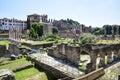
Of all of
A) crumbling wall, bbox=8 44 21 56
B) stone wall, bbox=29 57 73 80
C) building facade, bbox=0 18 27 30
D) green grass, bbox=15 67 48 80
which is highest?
building facade, bbox=0 18 27 30

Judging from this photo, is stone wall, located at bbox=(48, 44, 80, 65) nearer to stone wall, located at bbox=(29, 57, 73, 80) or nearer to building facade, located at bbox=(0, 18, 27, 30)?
stone wall, located at bbox=(29, 57, 73, 80)

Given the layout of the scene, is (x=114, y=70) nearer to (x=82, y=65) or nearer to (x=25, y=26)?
(x=82, y=65)

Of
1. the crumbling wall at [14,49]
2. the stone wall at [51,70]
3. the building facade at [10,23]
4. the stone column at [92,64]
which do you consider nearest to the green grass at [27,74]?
the stone wall at [51,70]

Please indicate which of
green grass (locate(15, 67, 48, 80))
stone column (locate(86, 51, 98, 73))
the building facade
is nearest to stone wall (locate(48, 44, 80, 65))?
stone column (locate(86, 51, 98, 73))

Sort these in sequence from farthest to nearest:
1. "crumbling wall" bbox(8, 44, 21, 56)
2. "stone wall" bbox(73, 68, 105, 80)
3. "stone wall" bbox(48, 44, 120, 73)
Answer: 1. "crumbling wall" bbox(8, 44, 21, 56)
2. "stone wall" bbox(48, 44, 120, 73)
3. "stone wall" bbox(73, 68, 105, 80)

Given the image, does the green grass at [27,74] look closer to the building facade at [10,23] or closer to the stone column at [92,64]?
the stone column at [92,64]

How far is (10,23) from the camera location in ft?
295

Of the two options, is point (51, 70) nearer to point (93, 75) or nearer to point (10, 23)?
point (93, 75)

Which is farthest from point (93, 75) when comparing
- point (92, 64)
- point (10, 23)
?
point (10, 23)

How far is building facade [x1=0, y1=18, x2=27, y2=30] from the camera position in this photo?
288 ft

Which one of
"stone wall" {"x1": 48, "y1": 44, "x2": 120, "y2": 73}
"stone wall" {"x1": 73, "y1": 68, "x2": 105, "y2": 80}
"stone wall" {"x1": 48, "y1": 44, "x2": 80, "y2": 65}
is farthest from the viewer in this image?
"stone wall" {"x1": 48, "y1": 44, "x2": 80, "y2": 65}

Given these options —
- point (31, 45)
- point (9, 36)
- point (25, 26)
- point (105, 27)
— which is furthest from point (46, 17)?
point (31, 45)

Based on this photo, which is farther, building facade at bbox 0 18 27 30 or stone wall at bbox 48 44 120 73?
building facade at bbox 0 18 27 30

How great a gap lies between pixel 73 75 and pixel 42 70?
5.13 m
